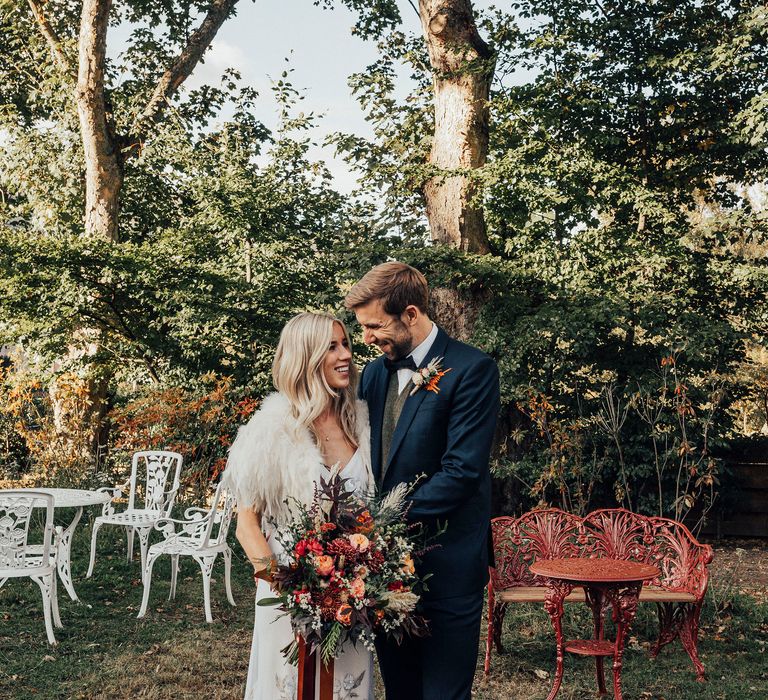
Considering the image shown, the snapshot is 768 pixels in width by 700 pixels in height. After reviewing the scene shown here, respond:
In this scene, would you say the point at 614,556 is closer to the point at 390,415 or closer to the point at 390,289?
the point at 390,415

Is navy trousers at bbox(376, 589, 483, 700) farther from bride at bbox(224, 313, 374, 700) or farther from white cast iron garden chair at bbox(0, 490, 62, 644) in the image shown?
white cast iron garden chair at bbox(0, 490, 62, 644)

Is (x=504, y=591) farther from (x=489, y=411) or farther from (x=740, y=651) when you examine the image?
(x=489, y=411)

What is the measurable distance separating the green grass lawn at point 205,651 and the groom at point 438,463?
8.21 feet

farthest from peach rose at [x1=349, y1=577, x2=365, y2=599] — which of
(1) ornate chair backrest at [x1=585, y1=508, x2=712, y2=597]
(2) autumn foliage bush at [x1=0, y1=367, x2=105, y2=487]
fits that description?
(2) autumn foliage bush at [x1=0, y1=367, x2=105, y2=487]

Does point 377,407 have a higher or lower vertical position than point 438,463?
higher

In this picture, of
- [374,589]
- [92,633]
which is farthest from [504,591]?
[374,589]

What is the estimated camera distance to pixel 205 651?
229 inches

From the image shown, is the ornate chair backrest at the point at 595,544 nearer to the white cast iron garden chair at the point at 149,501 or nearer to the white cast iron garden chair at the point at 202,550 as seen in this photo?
the white cast iron garden chair at the point at 202,550

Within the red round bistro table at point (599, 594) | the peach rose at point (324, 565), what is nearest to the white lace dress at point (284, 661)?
the peach rose at point (324, 565)

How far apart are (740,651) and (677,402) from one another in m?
3.57

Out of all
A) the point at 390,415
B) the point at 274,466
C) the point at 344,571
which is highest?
the point at 390,415

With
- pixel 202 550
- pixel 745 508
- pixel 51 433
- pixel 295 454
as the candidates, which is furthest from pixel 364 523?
pixel 745 508

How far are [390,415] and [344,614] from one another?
0.83 meters

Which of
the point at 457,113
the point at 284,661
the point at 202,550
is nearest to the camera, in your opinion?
the point at 284,661
